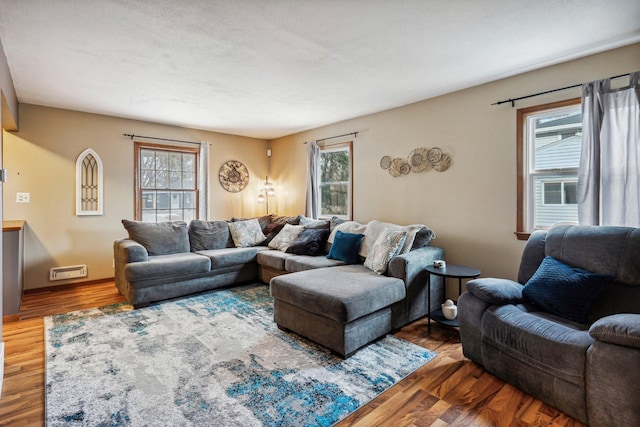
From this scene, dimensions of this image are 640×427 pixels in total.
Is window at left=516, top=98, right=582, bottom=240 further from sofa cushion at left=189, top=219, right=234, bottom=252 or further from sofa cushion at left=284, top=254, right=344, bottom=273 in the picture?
sofa cushion at left=189, top=219, right=234, bottom=252

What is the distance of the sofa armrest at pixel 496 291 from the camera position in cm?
227

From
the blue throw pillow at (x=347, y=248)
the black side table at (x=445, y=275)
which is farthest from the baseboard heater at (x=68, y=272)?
the black side table at (x=445, y=275)

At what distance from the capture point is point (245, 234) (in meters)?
5.02

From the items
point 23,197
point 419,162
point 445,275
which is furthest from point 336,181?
point 23,197

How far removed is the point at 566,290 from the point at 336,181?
359 cm

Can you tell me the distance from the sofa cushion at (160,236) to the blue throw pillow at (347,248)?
7.23 ft

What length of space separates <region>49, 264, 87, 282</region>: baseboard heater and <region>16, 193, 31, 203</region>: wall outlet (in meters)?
0.98

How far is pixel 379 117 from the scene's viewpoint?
4.52 metres

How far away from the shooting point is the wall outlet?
4.12 m

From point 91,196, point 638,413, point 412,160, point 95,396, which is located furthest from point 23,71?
point 638,413

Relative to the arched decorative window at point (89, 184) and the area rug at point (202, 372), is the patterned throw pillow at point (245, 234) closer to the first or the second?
the area rug at point (202, 372)

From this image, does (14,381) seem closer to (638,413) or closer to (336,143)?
(638,413)

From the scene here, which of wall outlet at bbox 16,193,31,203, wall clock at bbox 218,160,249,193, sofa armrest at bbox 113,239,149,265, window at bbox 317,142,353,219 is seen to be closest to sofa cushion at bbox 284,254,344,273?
window at bbox 317,142,353,219

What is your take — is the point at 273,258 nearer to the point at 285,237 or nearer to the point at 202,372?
the point at 285,237
